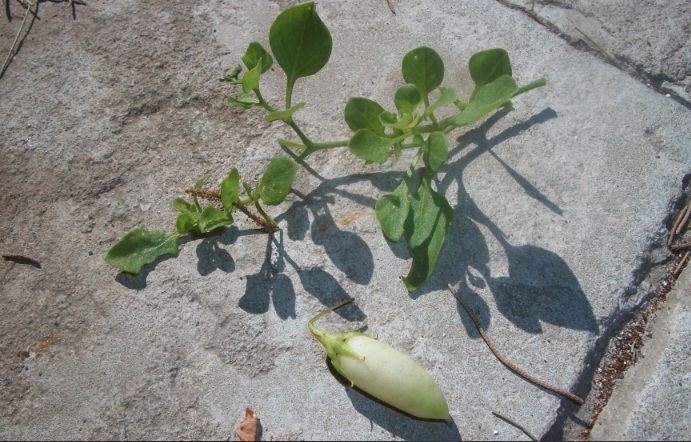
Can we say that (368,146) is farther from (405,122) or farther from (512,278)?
(512,278)

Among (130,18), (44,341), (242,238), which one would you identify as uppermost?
(130,18)

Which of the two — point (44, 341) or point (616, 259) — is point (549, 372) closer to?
point (616, 259)

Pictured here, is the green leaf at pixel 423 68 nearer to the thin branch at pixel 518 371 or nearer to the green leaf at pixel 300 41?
the green leaf at pixel 300 41

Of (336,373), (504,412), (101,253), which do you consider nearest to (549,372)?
(504,412)

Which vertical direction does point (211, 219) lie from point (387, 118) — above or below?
below

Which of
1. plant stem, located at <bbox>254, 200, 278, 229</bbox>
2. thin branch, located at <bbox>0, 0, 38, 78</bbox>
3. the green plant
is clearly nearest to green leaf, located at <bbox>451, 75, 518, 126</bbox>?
the green plant

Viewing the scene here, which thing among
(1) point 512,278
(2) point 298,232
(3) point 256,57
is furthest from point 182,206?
(1) point 512,278

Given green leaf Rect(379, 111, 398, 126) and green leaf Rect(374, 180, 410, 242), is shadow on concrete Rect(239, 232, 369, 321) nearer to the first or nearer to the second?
green leaf Rect(374, 180, 410, 242)
